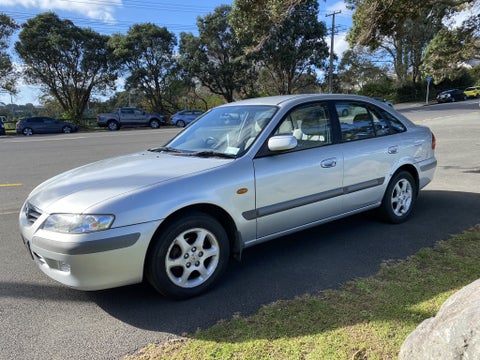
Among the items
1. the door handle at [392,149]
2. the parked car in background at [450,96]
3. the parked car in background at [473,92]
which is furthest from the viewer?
the parked car in background at [473,92]

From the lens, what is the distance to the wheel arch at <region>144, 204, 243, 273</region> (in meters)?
3.25

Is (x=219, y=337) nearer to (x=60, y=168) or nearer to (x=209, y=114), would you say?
(x=209, y=114)

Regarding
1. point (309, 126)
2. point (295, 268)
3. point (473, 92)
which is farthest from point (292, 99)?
point (473, 92)

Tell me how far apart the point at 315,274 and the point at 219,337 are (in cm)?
130

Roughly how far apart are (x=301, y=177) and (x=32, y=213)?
240cm

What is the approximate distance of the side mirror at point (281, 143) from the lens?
3.70 m

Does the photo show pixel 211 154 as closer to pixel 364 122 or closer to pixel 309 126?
pixel 309 126

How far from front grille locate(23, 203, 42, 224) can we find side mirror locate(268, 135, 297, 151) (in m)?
2.01

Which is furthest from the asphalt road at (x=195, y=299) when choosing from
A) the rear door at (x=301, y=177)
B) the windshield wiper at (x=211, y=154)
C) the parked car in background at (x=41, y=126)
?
the parked car in background at (x=41, y=126)

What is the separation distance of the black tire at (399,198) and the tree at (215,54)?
1291 inches

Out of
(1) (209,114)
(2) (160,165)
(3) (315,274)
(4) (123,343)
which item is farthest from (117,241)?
(1) (209,114)

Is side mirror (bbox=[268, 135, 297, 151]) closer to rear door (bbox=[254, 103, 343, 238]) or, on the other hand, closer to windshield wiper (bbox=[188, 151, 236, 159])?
rear door (bbox=[254, 103, 343, 238])

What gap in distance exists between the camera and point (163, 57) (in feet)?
121

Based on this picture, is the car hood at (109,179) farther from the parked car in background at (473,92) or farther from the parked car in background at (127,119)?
the parked car in background at (473,92)
